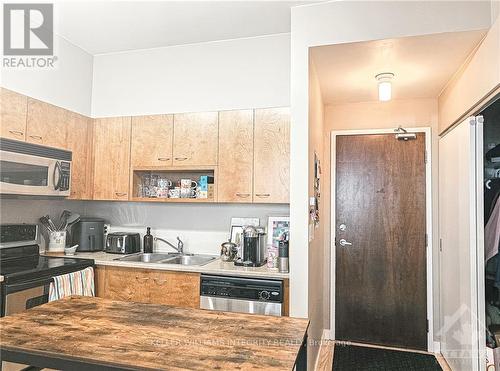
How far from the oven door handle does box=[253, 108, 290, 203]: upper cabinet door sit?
166cm

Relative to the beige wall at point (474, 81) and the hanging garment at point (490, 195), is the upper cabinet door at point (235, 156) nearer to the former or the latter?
the beige wall at point (474, 81)

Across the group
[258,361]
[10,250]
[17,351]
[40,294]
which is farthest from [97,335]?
[10,250]

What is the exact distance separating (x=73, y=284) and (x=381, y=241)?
292cm

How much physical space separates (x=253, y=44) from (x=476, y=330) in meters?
2.82

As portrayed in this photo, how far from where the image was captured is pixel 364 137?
3.78 metres

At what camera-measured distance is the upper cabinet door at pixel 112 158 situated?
3.32 metres

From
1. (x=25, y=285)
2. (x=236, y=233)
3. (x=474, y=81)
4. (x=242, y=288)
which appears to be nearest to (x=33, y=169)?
(x=25, y=285)

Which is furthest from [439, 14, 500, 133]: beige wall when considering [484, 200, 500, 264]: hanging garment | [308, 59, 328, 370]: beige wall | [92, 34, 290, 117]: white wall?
[92, 34, 290, 117]: white wall

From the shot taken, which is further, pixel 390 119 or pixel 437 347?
pixel 390 119

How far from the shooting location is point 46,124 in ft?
9.70

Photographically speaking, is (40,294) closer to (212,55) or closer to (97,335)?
(97,335)

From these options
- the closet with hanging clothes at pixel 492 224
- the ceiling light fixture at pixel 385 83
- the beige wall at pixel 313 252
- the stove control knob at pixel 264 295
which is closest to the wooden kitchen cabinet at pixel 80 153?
the stove control knob at pixel 264 295

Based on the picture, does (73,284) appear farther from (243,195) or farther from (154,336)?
(154,336)

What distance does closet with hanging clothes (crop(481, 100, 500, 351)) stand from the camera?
263cm
